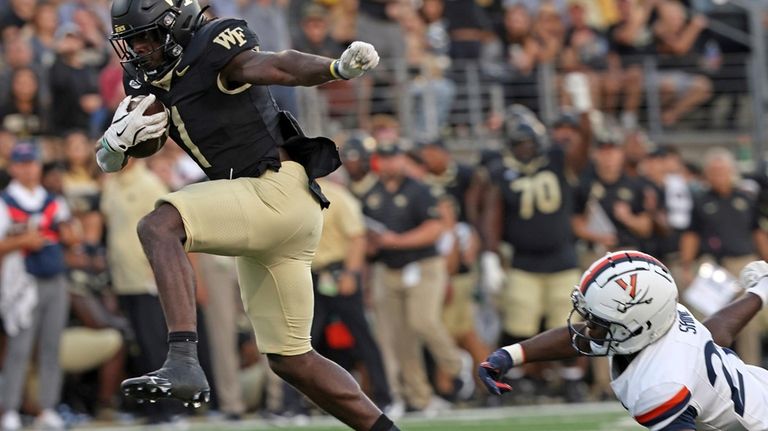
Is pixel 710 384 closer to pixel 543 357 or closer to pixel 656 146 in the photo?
pixel 543 357

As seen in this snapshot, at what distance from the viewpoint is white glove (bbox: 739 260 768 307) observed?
5887 millimetres

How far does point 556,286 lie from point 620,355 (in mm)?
6130

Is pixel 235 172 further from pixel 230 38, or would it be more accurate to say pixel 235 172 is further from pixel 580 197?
pixel 580 197

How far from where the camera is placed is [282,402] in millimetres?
10750

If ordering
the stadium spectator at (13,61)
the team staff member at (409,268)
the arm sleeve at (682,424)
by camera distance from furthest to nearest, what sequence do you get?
the stadium spectator at (13,61) → the team staff member at (409,268) → the arm sleeve at (682,424)

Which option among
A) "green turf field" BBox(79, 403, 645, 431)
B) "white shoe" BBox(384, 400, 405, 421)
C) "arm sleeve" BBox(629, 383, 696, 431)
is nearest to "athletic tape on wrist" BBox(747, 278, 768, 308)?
"arm sleeve" BBox(629, 383, 696, 431)

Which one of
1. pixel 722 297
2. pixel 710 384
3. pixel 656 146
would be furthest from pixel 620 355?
pixel 656 146

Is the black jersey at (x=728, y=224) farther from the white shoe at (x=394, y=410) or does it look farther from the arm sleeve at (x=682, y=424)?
the arm sleeve at (x=682, y=424)

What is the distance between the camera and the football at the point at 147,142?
5820 millimetres

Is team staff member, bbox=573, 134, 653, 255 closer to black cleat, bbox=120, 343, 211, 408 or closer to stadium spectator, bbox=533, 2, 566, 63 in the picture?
stadium spectator, bbox=533, 2, 566, 63

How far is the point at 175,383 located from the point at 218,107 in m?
1.22

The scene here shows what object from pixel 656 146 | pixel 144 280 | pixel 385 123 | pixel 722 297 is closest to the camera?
pixel 722 297

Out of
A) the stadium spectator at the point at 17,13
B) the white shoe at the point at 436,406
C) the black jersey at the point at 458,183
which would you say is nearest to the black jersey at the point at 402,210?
the black jersey at the point at 458,183

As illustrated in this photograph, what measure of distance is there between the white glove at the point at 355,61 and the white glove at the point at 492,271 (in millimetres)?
6350
